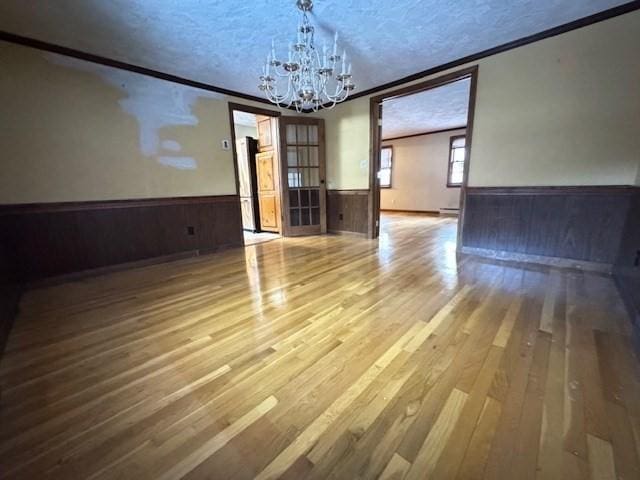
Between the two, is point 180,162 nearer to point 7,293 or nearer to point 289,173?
point 289,173

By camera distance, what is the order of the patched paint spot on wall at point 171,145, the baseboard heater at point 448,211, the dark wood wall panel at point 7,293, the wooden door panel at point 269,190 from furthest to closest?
1. the baseboard heater at point 448,211
2. the wooden door panel at point 269,190
3. the patched paint spot on wall at point 171,145
4. the dark wood wall panel at point 7,293

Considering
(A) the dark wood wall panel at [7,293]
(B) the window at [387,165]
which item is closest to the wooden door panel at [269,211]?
(A) the dark wood wall panel at [7,293]

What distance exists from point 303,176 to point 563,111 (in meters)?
3.58

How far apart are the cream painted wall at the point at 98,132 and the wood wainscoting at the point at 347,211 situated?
214 centimetres

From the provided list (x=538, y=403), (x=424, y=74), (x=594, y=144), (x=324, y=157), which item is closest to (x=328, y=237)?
(x=324, y=157)

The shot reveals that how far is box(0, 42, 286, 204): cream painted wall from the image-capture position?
2.39 m

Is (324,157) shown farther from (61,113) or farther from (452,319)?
(452,319)

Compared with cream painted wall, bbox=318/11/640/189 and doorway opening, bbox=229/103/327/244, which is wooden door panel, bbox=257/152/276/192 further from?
cream painted wall, bbox=318/11/640/189

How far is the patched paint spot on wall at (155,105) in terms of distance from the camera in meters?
2.88

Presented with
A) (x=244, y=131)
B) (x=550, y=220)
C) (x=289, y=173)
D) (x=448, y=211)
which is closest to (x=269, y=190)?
(x=289, y=173)

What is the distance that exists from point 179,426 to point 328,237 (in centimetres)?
383

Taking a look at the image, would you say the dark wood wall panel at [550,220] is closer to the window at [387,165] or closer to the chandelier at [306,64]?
the chandelier at [306,64]

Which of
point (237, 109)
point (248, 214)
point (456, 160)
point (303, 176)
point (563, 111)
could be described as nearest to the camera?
point (563, 111)

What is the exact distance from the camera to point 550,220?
8.88ft
